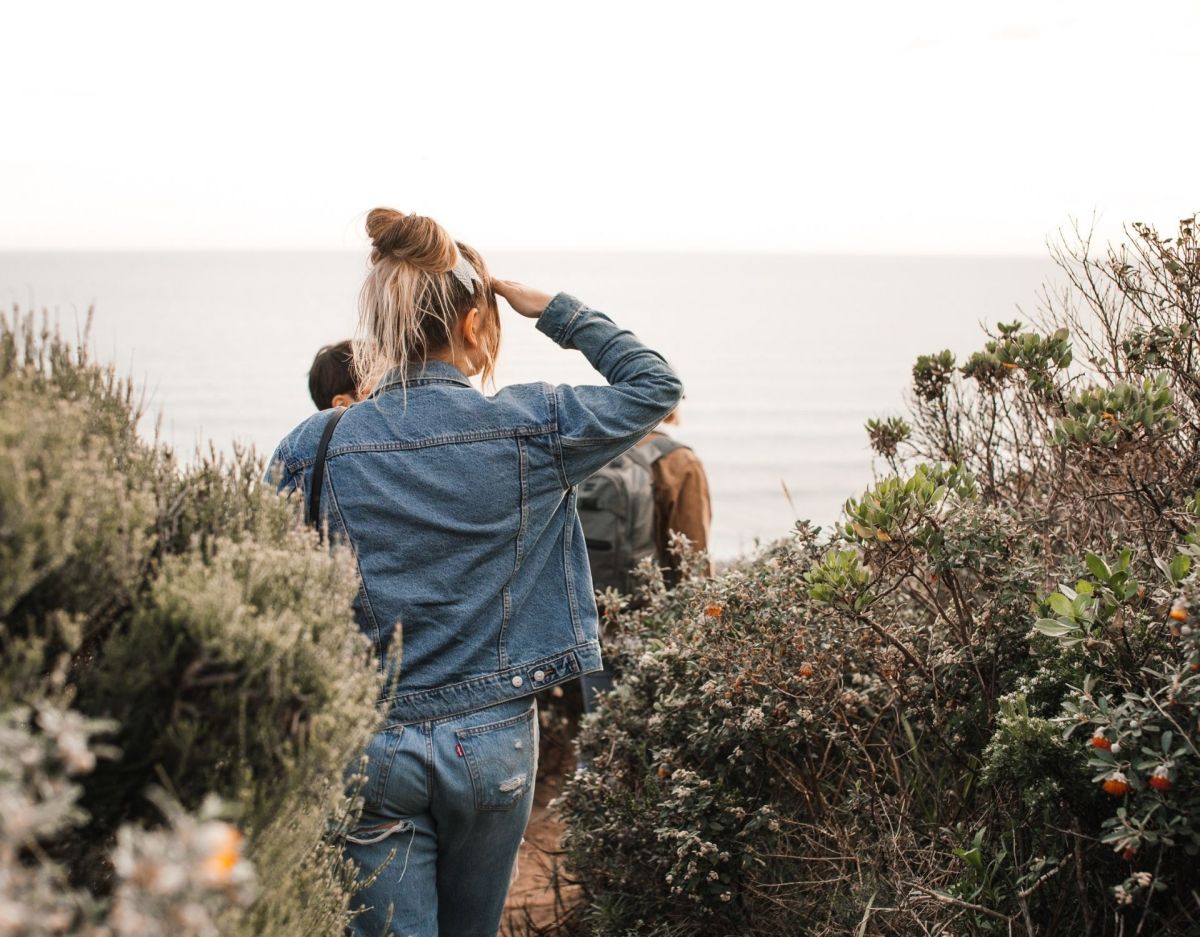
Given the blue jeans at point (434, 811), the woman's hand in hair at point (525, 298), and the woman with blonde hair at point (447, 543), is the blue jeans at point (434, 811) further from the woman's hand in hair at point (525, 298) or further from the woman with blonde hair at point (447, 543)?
the woman's hand in hair at point (525, 298)

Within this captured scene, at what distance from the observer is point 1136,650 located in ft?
8.32

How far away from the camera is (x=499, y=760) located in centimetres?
236

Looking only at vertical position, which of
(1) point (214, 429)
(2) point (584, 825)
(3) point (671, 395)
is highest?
(3) point (671, 395)

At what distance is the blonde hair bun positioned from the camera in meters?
2.41

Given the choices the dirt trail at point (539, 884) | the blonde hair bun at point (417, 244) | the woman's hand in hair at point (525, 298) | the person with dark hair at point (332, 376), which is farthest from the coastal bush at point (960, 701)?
the person with dark hair at point (332, 376)

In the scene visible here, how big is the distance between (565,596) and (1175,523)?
182cm

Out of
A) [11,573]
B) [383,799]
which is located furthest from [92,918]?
[383,799]

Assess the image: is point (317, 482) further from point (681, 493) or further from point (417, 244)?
point (681, 493)

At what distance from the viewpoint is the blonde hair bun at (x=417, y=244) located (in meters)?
2.41

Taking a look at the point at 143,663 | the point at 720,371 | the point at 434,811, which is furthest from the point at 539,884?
the point at 720,371

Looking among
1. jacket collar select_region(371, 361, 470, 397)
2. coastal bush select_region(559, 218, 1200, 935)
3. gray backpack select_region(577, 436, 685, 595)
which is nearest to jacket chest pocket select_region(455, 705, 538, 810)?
jacket collar select_region(371, 361, 470, 397)

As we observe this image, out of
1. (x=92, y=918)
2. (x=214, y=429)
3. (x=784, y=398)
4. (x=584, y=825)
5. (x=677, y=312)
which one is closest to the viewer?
(x=92, y=918)

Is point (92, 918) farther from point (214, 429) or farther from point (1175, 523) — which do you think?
point (214, 429)

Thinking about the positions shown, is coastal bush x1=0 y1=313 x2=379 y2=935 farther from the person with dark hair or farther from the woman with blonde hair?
the person with dark hair
